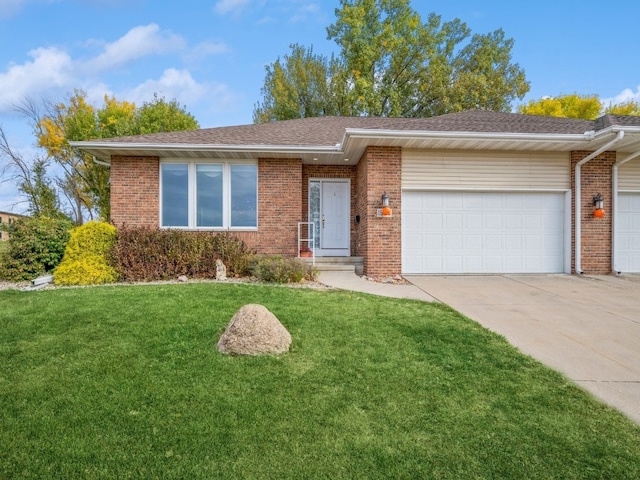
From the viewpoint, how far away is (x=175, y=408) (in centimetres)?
238

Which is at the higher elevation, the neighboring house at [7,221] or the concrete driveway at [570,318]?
the neighboring house at [7,221]

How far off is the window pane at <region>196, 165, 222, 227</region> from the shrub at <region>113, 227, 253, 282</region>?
1.25 metres

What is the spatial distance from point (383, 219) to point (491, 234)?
9.06 feet

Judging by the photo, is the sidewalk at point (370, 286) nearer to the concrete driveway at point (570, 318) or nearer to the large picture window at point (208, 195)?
the concrete driveway at point (570, 318)

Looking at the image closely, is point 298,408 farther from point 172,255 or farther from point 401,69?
point 401,69

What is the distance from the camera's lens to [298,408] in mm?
2404

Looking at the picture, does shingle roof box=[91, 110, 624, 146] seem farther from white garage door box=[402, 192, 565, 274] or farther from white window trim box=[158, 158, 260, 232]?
white garage door box=[402, 192, 565, 274]

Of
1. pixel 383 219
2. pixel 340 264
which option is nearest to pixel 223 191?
pixel 340 264

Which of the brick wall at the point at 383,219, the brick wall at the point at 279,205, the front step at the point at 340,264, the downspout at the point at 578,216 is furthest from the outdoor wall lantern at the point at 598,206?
the brick wall at the point at 279,205

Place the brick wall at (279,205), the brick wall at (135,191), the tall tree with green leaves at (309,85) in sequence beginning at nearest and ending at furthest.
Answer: the brick wall at (135,191) < the brick wall at (279,205) < the tall tree with green leaves at (309,85)

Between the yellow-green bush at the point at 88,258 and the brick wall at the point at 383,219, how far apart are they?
5613 millimetres

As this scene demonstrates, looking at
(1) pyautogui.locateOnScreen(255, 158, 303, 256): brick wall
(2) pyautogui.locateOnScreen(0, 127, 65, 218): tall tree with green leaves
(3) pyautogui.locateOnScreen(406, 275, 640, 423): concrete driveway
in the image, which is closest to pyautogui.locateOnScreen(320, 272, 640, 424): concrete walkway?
(3) pyautogui.locateOnScreen(406, 275, 640, 423): concrete driveway

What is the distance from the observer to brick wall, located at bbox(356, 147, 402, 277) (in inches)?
318

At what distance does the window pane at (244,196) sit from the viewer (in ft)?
30.4
